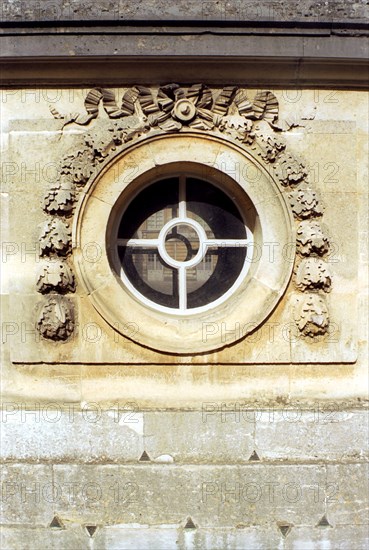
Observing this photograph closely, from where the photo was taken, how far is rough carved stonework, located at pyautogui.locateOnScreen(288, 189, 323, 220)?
6699mm

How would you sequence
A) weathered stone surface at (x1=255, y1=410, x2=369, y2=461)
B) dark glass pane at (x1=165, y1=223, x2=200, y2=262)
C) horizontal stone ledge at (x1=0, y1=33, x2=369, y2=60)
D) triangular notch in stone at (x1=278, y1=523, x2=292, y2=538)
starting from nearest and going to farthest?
horizontal stone ledge at (x1=0, y1=33, x2=369, y2=60)
triangular notch in stone at (x1=278, y1=523, x2=292, y2=538)
weathered stone surface at (x1=255, y1=410, x2=369, y2=461)
dark glass pane at (x1=165, y1=223, x2=200, y2=262)

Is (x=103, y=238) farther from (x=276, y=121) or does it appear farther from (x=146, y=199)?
(x=276, y=121)

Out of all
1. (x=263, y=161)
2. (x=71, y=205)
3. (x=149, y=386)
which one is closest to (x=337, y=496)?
(x=149, y=386)

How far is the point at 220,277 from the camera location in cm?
710

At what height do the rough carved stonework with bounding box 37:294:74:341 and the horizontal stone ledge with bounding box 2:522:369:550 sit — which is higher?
the rough carved stonework with bounding box 37:294:74:341

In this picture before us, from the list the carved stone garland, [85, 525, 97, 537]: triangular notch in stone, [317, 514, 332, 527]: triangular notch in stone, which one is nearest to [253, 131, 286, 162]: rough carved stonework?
the carved stone garland

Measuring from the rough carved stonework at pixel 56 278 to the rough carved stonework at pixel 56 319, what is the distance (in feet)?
0.29

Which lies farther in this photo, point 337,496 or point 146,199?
point 146,199

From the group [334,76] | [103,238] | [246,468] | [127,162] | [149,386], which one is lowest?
[246,468]

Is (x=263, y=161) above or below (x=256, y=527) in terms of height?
above

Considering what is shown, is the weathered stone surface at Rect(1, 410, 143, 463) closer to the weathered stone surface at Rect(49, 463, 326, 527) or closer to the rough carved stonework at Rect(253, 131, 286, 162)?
the weathered stone surface at Rect(49, 463, 326, 527)

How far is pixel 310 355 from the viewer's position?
6.77 metres

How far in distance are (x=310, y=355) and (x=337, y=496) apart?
52.2 inches

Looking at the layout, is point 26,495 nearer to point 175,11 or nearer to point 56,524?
point 56,524
